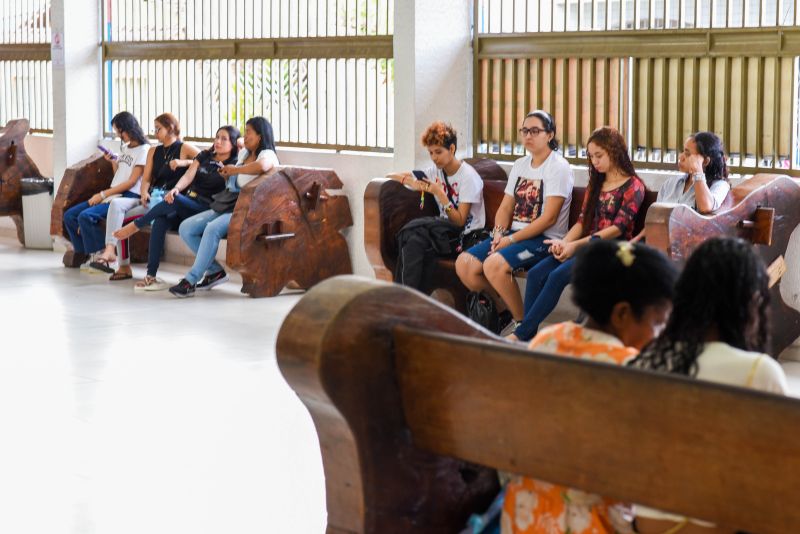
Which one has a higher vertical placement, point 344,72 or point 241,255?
point 344,72

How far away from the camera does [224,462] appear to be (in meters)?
4.65

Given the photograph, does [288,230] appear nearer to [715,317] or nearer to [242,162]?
[242,162]

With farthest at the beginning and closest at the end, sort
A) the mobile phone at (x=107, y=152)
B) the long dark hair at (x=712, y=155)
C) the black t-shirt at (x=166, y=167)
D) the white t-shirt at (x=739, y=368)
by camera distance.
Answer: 1. the mobile phone at (x=107, y=152)
2. the black t-shirt at (x=166, y=167)
3. the long dark hair at (x=712, y=155)
4. the white t-shirt at (x=739, y=368)

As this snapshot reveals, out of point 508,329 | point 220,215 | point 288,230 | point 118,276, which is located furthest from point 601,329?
point 118,276

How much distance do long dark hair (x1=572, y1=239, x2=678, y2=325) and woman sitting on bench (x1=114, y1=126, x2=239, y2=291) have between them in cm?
642

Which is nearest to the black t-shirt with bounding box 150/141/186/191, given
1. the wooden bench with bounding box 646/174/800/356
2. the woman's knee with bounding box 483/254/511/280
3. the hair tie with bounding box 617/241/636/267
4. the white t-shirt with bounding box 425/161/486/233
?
the white t-shirt with bounding box 425/161/486/233

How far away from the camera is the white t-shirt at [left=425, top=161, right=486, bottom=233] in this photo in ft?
23.3

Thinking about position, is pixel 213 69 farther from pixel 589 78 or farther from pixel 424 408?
pixel 424 408

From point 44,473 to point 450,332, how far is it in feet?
8.04

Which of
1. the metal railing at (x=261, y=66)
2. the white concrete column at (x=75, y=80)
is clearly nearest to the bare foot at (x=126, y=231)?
the metal railing at (x=261, y=66)

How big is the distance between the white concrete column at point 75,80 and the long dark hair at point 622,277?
8893 millimetres

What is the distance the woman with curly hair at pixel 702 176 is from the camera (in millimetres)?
5902

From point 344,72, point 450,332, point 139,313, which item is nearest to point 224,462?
point 450,332

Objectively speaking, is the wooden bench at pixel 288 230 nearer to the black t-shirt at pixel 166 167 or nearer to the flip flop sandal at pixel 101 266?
the black t-shirt at pixel 166 167
